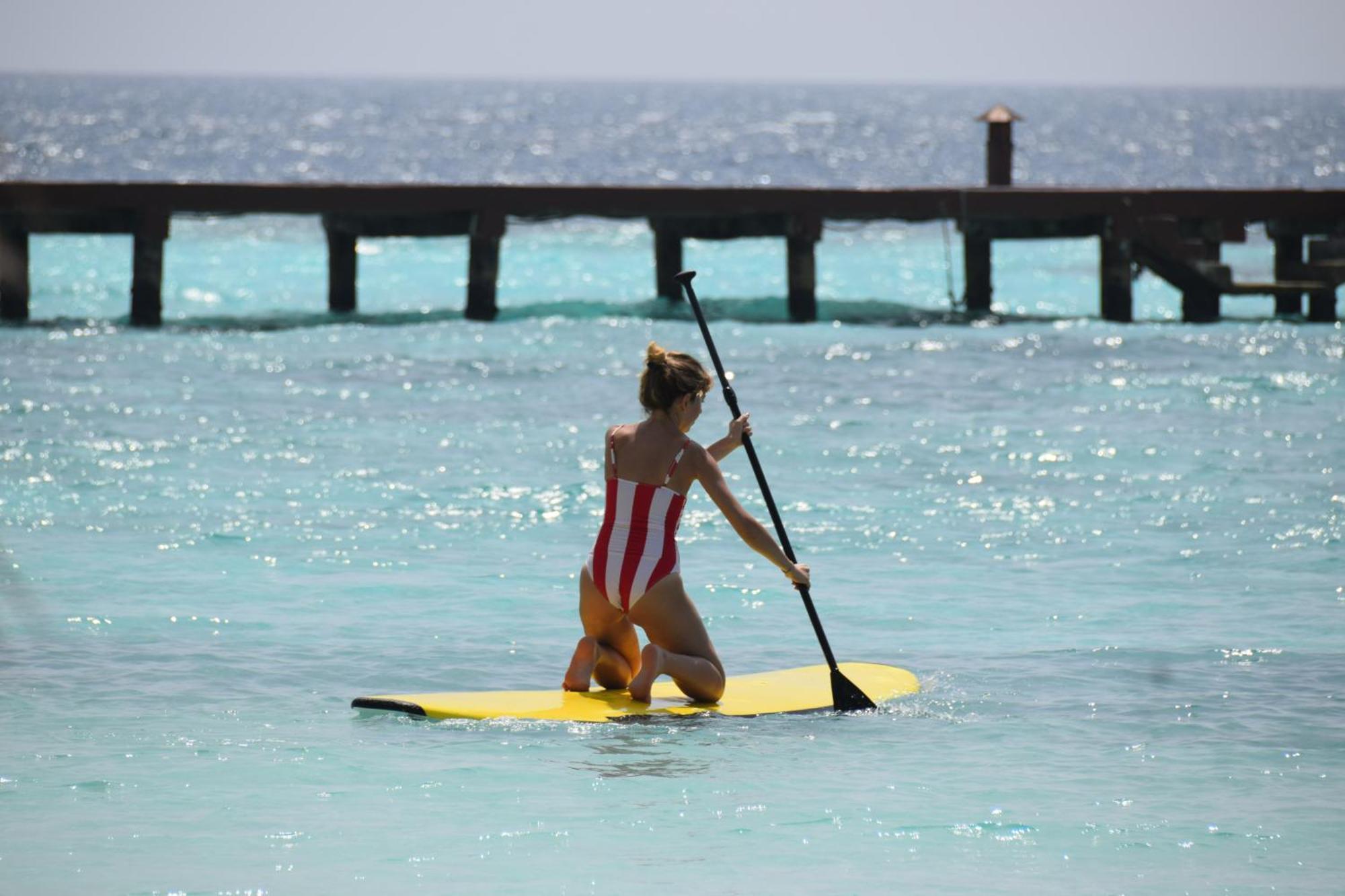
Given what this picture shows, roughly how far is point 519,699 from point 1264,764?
2479mm

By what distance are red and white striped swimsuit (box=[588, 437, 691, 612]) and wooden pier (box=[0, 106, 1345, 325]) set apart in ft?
40.9

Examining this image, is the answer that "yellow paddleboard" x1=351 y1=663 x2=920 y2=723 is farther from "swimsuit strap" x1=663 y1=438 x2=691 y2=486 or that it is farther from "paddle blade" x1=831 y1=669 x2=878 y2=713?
"swimsuit strap" x1=663 y1=438 x2=691 y2=486

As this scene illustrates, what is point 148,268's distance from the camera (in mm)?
18859

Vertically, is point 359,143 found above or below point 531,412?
above

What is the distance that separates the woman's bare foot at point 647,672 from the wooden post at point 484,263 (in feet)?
42.1

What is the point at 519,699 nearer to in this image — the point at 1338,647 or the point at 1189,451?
the point at 1338,647

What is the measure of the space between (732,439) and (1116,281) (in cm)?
1431

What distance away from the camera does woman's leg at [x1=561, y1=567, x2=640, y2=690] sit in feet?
20.9

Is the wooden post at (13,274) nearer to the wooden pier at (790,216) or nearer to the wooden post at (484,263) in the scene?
the wooden pier at (790,216)

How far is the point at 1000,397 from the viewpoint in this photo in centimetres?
1491

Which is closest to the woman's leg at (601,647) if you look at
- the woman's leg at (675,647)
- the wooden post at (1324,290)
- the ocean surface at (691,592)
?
the woman's leg at (675,647)

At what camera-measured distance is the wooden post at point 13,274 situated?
18969 millimetres

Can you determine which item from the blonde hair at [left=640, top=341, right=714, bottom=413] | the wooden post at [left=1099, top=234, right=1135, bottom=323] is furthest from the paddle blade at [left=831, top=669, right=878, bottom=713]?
the wooden post at [left=1099, top=234, right=1135, bottom=323]

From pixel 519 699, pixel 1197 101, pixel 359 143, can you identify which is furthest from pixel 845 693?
pixel 1197 101
